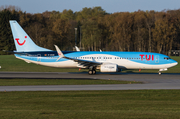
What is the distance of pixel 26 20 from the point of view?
124m

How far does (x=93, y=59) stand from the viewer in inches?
1475

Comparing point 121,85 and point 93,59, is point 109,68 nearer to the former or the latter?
point 93,59

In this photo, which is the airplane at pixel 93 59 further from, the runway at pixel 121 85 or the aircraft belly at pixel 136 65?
the runway at pixel 121 85

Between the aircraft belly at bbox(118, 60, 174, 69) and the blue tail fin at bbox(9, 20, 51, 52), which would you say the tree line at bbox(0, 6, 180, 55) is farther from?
the aircraft belly at bbox(118, 60, 174, 69)

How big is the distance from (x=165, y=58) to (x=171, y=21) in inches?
3005

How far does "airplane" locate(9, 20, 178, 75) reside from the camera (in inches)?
1431
